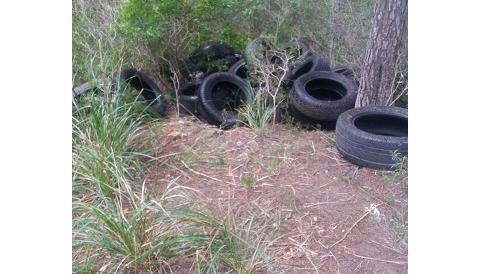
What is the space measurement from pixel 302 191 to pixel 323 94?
7.06ft

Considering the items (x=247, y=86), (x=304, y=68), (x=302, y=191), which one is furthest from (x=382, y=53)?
(x=302, y=191)

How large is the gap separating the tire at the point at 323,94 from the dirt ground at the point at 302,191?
0.92 feet

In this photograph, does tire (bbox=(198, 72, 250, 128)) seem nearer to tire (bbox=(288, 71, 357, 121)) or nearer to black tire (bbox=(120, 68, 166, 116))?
black tire (bbox=(120, 68, 166, 116))

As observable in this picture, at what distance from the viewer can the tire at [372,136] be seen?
10.6 ft

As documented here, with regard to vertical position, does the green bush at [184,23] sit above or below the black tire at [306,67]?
above

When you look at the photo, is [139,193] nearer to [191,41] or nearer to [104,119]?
[104,119]

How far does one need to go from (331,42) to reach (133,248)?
15.5 ft

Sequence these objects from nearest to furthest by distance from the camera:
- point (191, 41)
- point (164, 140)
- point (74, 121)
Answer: point (74, 121) → point (164, 140) → point (191, 41)

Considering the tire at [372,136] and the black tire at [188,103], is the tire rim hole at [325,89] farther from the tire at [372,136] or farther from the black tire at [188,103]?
the black tire at [188,103]

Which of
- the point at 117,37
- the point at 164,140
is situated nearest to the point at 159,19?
the point at 117,37

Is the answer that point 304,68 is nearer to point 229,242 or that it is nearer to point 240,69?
point 240,69

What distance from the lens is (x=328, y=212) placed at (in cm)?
280

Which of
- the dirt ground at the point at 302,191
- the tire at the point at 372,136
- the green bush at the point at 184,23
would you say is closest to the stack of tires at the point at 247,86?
the green bush at the point at 184,23

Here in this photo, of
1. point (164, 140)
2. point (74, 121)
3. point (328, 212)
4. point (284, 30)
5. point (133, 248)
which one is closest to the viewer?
point (133, 248)
